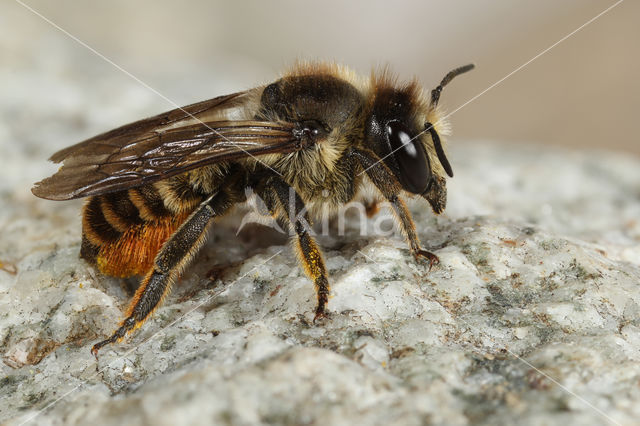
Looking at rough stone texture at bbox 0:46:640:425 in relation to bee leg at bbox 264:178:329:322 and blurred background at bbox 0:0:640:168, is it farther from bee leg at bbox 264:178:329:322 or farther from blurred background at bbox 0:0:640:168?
blurred background at bbox 0:0:640:168

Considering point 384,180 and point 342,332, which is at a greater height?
point 384,180

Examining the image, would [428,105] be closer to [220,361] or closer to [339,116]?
[339,116]

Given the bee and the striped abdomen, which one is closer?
the bee

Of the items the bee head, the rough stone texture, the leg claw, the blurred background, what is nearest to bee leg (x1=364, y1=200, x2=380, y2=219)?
the rough stone texture

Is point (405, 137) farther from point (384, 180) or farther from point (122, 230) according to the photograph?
point (122, 230)

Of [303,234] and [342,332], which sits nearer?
[342,332]

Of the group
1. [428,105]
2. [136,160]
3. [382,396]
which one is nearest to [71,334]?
[136,160]

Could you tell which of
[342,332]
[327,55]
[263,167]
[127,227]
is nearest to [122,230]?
[127,227]

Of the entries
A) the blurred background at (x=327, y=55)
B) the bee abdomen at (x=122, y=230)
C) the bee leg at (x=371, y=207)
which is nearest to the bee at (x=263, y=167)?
the bee abdomen at (x=122, y=230)
